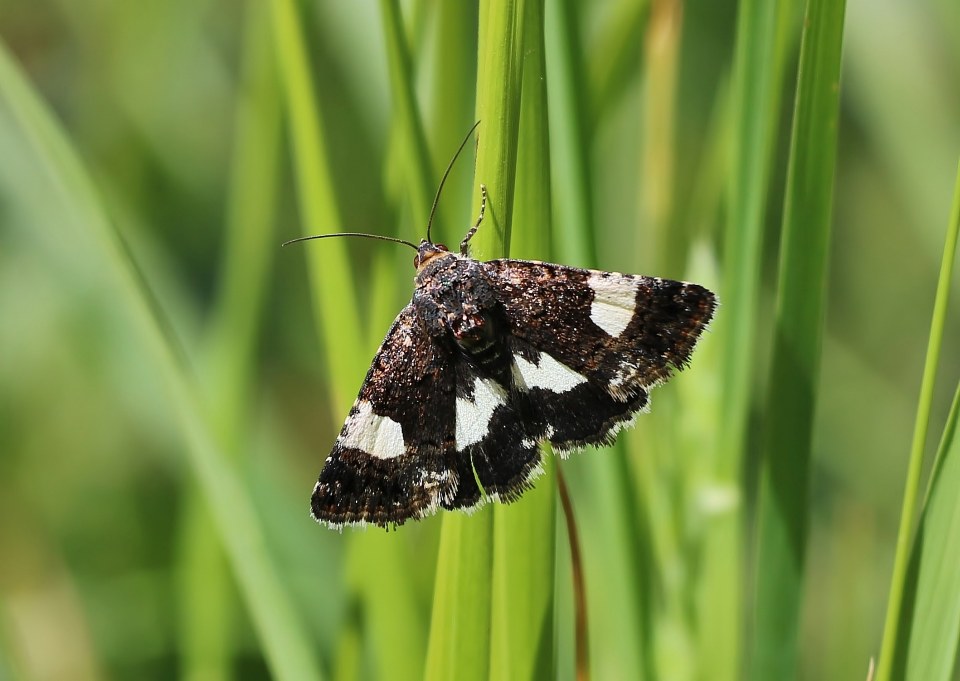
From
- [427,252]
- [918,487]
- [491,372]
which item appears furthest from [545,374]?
[918,487]

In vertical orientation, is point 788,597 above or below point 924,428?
below

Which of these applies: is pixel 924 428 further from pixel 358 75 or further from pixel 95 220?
pixel 358 75

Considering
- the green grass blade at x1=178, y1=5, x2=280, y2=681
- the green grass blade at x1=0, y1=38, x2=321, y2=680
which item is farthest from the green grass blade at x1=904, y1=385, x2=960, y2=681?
the green grass blade at x1=178, y1=5, x2=280, y2=681

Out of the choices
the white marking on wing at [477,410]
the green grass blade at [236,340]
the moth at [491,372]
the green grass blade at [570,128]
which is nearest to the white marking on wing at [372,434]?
the moth at [491,372]

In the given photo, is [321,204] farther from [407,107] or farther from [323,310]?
[407,107]

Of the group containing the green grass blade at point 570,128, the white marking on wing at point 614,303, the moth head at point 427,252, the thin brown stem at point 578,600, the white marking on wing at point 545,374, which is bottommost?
the thin brown stem at point 578,600

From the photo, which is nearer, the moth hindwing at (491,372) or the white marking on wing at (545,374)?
the moth hindwing at (491,372)

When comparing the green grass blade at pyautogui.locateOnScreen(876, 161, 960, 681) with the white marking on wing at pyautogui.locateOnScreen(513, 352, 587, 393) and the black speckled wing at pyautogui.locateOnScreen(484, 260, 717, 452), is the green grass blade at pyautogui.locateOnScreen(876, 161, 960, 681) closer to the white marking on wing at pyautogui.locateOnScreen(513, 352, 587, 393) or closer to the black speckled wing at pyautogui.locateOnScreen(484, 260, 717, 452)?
the black speckled wing at pyautogui.locateOnScreen(484, 260, 717, 452)

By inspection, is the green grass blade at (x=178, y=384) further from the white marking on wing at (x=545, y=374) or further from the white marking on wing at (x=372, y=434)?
the white marking on wing at (x=545, y=374)

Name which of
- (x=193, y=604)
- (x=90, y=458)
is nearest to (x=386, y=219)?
(x=193, y=604)
